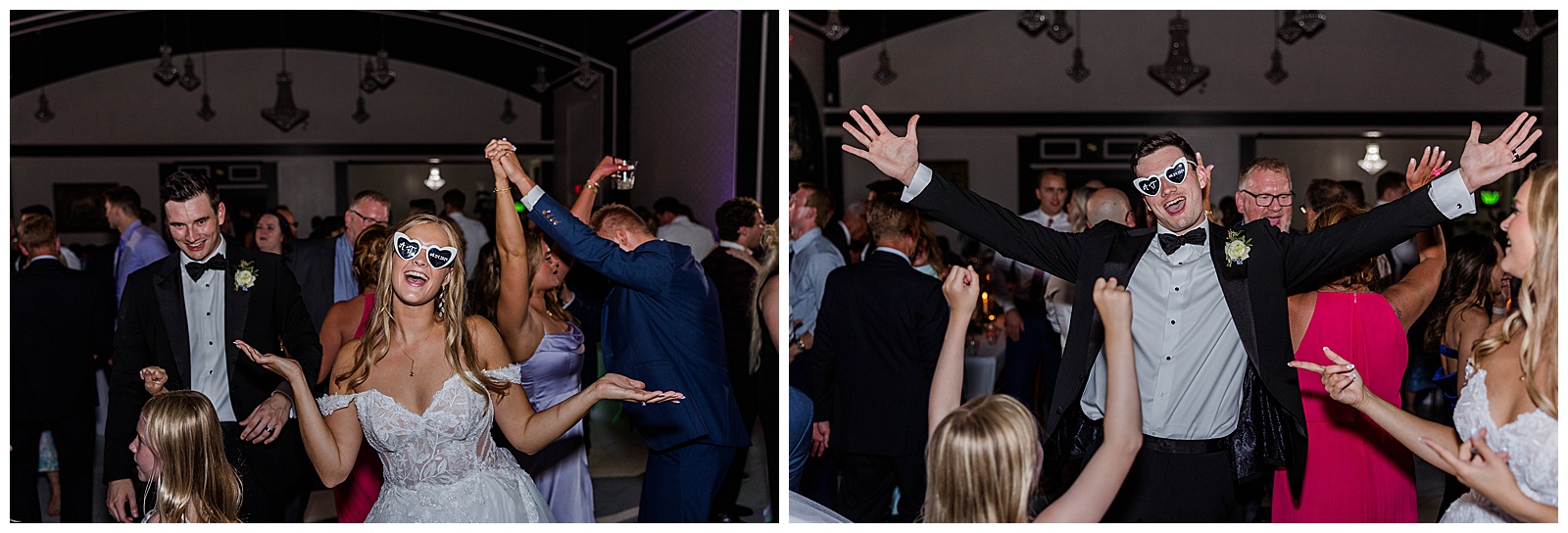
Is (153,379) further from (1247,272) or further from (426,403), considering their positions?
(1247,272)

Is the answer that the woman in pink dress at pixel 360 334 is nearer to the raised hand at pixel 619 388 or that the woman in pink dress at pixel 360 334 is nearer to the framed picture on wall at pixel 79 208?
the raised hand at pixel 619 388

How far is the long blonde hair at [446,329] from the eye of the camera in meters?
2.86

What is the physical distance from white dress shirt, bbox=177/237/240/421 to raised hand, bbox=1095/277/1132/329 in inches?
96.8

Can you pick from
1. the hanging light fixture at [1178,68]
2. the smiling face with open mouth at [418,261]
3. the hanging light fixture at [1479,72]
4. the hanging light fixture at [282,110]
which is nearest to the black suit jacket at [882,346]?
the smiling face with open mouth at [418,261]

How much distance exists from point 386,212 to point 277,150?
10215mm

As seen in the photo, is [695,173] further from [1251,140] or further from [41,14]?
[1251,140]

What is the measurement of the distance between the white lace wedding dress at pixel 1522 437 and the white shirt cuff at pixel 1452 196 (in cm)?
37

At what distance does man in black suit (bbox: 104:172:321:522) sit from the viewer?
3.40 m

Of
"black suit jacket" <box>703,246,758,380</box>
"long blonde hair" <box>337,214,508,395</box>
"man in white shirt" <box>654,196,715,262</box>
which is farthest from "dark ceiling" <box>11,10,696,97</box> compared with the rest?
"long blonde hair" <box>337,214,508,395</box>

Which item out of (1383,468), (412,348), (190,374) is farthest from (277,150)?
(1383,468)

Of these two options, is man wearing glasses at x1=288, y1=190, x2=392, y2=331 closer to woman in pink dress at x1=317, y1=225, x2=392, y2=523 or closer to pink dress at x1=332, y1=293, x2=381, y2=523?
woman in pink dress at x1=317, y1=225, x2=392, y2=523

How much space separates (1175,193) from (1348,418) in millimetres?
1010

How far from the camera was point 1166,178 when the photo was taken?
2818mm

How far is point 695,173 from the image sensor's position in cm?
783
